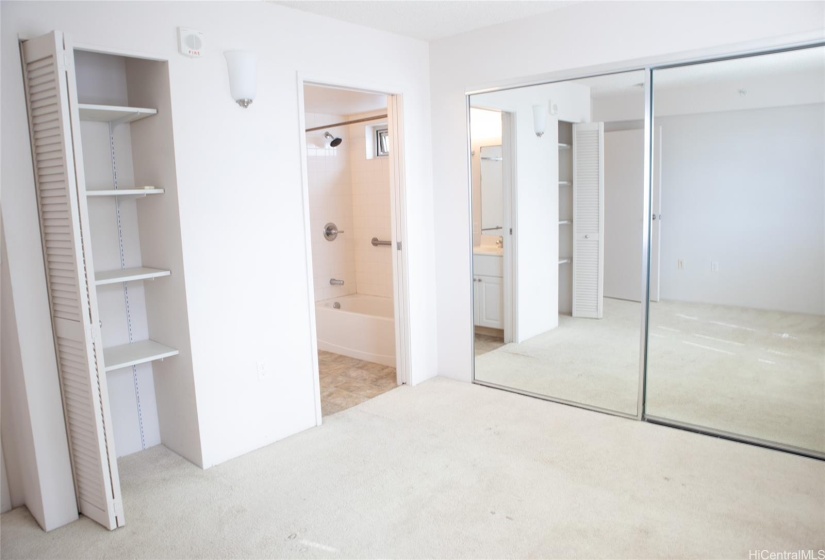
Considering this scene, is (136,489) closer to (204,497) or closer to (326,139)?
(204,497)

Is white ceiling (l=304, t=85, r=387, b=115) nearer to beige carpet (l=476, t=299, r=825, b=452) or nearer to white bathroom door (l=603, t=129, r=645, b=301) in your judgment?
white bathroom door (l=603, t=129, r=645, b=301)

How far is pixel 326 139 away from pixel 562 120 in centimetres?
281

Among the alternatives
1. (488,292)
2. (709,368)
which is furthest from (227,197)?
(709,368)

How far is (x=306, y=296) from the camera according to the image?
3350mm

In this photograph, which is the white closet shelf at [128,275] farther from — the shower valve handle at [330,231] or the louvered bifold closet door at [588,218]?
the shower valve handle at [330,231]

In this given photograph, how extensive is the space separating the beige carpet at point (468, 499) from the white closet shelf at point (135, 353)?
0.60m

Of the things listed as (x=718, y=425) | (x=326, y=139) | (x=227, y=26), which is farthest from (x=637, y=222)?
(x=326, y=139)

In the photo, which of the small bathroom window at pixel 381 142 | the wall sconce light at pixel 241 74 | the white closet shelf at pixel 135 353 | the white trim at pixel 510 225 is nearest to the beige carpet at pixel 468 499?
the white closet shelf at pixel 135 353

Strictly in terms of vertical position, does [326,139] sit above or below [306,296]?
above

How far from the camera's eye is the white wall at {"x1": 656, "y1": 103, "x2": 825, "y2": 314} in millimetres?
2928

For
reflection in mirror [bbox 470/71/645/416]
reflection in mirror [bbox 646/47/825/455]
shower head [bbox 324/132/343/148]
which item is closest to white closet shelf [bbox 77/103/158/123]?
reflection in mirror [bbox 470/71/645/416]

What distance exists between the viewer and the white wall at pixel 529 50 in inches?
108

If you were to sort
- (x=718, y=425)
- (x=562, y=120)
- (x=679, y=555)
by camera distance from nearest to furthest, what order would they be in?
(x=679, y=555), (x=718, y=425), (x=562, y=120)

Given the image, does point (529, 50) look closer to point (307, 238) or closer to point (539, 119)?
point (539, 119)
